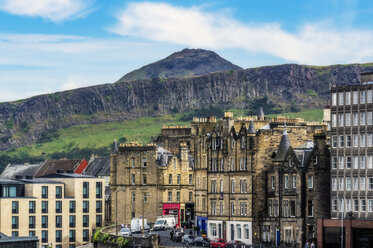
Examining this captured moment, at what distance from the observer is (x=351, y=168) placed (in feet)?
429

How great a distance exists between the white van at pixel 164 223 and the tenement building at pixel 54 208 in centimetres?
2402

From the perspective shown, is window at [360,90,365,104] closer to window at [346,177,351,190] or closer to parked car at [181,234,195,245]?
window at [346,177,351,190]

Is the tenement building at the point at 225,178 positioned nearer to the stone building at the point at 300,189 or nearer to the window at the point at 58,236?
the stone building at the point at 300,189

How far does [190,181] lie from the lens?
175 metres

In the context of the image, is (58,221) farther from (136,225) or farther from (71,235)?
(136,225)

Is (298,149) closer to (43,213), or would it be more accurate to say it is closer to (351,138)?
(351,138)

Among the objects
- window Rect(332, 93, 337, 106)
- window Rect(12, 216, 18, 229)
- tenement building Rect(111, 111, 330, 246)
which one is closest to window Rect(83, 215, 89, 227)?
tenement building Rect(111, 111, 330, 246)

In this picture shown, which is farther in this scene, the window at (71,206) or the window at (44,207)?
the window at (71,206)

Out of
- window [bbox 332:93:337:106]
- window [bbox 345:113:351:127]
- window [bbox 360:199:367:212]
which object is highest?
window [bbox 332:93:337:106]

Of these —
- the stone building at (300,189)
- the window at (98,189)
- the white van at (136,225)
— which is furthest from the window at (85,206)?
the stone building at (300,189)

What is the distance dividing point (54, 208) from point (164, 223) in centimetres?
2580

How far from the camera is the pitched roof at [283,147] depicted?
139 metres

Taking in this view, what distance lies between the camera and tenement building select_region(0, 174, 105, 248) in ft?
566

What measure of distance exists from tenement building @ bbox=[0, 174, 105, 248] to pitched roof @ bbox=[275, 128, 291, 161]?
177 ft
